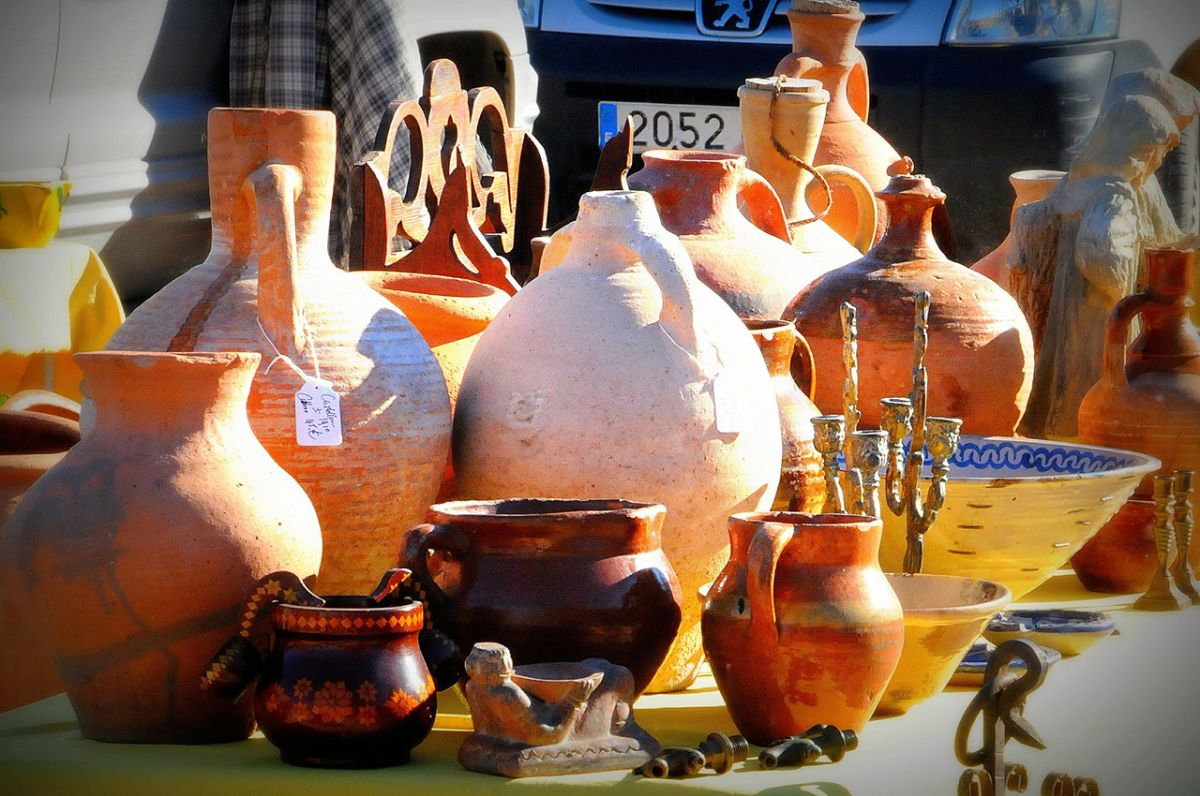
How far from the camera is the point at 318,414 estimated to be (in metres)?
2.00

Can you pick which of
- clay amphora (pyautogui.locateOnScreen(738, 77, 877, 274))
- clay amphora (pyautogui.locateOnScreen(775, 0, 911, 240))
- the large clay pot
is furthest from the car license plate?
the large clay pot

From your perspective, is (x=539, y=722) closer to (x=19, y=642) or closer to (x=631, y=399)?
(x=631, y=399)

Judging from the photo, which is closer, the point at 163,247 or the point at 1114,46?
the point at 163,247

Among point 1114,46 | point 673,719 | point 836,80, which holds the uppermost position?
point 1114,46

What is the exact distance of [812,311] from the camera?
2.81m

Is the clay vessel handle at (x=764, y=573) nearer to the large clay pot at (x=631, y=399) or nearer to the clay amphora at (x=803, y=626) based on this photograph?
the clay amphora at (x=803, y=626)

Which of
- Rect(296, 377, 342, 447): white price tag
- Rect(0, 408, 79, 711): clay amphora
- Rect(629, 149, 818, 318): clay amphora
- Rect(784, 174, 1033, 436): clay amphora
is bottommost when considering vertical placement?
Rect(0, 408, 79, 711): clay amphora

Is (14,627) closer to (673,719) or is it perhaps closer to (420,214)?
(673,719)

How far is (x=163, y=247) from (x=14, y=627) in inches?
111

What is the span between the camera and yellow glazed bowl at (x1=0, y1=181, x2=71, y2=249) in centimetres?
347

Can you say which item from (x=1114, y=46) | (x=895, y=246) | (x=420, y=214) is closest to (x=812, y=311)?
(x=895, y=246)

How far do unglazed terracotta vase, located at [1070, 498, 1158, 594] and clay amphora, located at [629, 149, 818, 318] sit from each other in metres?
0.67

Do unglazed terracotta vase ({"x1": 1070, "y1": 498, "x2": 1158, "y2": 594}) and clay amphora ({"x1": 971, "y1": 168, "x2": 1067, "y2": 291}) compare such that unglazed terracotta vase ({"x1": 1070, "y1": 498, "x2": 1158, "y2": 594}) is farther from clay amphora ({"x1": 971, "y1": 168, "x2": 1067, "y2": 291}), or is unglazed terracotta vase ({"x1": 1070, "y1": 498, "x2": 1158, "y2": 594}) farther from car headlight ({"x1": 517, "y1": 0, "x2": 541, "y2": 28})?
car headlight ({"x1": 517, "y1": 0, "x2": 541, "y2": 28})

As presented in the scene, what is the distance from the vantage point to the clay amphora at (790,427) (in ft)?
7.72
